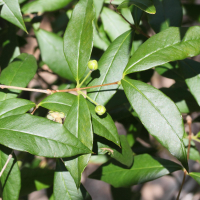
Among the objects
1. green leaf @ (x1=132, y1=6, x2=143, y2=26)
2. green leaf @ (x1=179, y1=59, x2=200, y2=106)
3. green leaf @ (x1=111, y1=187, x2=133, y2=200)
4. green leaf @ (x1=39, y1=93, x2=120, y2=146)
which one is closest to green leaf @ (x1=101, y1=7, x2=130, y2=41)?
green leaf @ (x1=132, y1=6, x2=143, y2=26)

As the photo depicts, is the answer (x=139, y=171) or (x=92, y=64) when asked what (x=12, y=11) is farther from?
(x=139, y=171)

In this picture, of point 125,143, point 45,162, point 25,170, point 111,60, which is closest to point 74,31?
point 111,60

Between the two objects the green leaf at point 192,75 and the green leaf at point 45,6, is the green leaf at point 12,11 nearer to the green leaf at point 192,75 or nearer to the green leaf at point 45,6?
the green leaf at point 45,6

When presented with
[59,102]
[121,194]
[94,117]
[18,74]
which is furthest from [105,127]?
[121,194]

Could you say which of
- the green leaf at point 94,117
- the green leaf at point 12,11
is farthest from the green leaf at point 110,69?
the green leaf at point 12,11

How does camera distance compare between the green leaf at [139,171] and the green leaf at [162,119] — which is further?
the green leaf at [139,171]

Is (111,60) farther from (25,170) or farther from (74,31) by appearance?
(25,170)

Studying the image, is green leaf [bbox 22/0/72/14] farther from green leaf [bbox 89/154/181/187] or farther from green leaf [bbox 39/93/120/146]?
green leaf [bbox 89/154/181/187]
